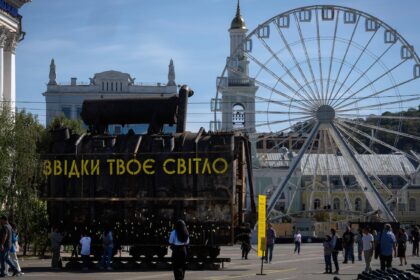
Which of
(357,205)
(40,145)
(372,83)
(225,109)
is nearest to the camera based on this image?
(40,145)

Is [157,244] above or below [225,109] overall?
below

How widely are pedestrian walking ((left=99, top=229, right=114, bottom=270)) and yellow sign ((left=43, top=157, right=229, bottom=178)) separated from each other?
228 centimetres

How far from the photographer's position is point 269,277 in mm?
28469

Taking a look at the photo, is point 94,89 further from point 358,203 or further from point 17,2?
point 17,2

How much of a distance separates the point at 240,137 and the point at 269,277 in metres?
6.37

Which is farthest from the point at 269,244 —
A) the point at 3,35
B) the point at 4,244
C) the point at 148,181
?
the point at 3,35

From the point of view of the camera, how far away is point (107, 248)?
31.7 m

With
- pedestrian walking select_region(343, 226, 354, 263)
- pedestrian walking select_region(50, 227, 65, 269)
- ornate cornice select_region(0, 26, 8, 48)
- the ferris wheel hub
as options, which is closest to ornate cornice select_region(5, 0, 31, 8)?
ornate cornice select_region(0, 26, 8, 48)

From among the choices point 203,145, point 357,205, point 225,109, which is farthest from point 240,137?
point 357,205

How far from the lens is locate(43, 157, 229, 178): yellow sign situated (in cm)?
3244

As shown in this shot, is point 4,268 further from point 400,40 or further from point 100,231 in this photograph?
point 400,40

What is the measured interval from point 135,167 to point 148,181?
653 mm

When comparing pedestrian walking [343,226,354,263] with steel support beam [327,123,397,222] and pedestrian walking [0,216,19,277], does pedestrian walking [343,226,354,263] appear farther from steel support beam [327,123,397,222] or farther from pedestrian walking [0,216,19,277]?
steel support beam [327,123,397,222]

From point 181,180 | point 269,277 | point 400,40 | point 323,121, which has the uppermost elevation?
point 400,40
